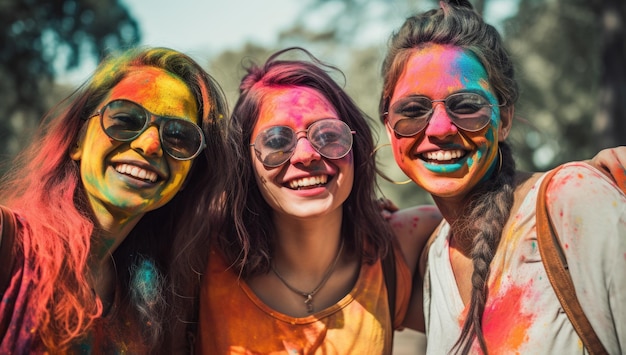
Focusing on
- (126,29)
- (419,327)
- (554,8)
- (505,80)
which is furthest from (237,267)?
(554,8)

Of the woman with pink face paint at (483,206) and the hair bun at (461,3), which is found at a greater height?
the hair bun at (461,3)

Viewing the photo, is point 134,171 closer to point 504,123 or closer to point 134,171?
point 134,171

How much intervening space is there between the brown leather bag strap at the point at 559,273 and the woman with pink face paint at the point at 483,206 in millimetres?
32

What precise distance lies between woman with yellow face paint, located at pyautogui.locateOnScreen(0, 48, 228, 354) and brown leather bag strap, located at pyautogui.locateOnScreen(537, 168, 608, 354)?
1452 mm

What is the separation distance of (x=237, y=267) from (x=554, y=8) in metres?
10.3

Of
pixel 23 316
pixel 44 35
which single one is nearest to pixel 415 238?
pixel 23 316

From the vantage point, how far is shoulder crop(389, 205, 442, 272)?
3.32 metres

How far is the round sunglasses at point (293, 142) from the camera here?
9.59ft

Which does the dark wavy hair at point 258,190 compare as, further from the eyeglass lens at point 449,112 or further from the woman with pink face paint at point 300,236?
the eyeglass lens at point 449,112

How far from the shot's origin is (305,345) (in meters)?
2.88

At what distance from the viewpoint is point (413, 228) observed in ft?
11.1

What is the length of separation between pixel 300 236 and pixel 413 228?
675mm

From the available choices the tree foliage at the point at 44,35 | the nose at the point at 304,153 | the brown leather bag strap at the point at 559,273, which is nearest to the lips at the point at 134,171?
the nose at the point at 304,153

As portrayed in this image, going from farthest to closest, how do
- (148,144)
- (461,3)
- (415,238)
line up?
1. (415,238)
2. (461,3)
3. (148,144)
